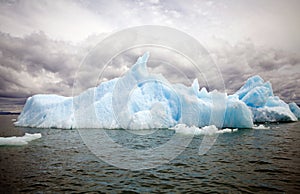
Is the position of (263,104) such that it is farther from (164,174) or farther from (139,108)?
(164,174)

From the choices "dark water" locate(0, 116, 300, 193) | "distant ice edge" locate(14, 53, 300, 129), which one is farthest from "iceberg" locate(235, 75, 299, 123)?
"dark water" locate(0, 116, 300, 193)

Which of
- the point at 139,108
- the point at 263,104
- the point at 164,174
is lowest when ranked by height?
the point at 164,174

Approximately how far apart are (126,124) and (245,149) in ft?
51.7

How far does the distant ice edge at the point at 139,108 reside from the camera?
26125 millimetres

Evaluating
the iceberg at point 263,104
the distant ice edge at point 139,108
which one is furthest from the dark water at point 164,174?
the iceberg at point 263,104

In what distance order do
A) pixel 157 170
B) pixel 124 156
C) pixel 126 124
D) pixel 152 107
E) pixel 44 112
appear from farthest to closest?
pixel 44 112 < pixel 152 107 < pixel 126 124 < pixel 124 156 < pixel 157 170

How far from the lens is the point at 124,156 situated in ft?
35.3

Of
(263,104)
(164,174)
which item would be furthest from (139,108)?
(263,104)

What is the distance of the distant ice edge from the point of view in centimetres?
2612

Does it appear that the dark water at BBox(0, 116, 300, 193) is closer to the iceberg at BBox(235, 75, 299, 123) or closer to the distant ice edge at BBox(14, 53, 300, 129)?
the distant ice edge at BBox(14, 53, 300, 129)

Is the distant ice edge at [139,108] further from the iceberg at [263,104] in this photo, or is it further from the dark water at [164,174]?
the dark water at [164,174]

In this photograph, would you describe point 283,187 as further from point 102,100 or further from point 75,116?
point 75,116

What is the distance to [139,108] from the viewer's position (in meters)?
28.3

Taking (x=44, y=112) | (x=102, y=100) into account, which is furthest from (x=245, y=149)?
(x=44, y=112)
